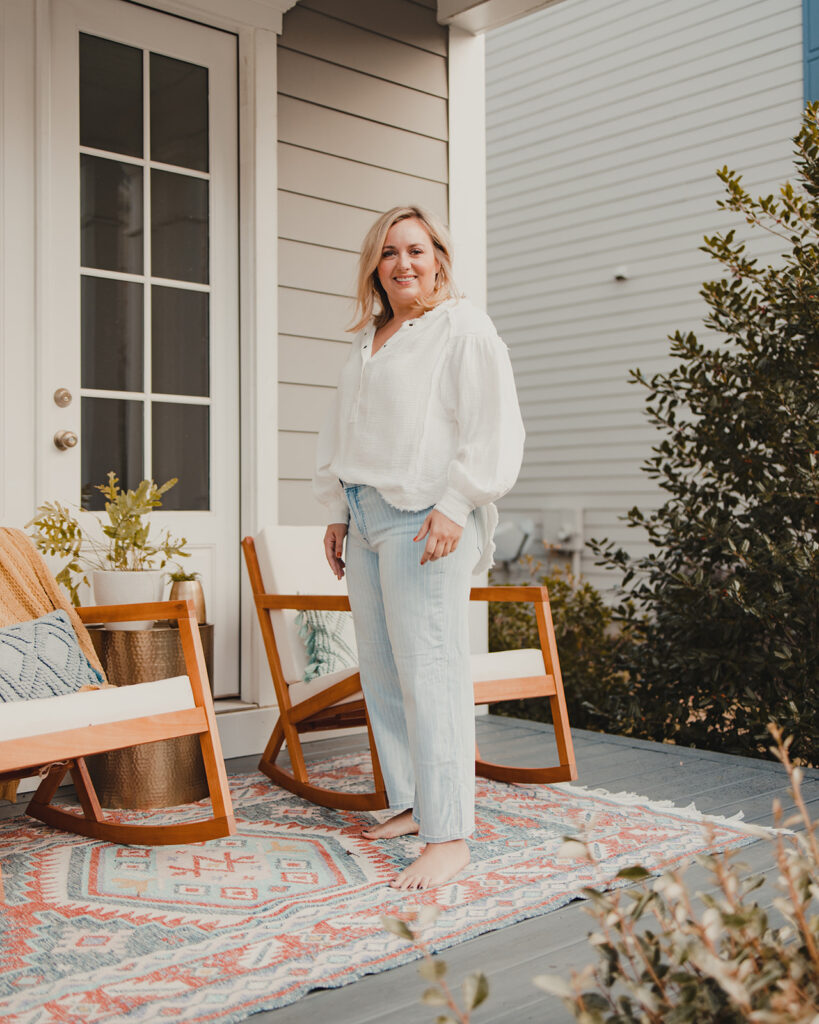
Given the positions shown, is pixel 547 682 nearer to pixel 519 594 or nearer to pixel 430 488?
pixel 519 594

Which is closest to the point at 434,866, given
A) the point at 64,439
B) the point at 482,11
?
the point at 64,439

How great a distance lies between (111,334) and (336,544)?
1.23 meters

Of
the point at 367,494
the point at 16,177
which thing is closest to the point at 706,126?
the point at 16,177

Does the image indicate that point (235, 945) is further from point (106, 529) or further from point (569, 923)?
point (106, 529)

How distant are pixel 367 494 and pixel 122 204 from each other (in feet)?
5.29

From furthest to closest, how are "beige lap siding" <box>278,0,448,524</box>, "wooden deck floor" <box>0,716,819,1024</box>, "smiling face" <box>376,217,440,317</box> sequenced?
"beige lap siding" <box>278,0,448,524</box> → "smiling face" <box>376,217,440,317</box> → "wooden deck floor" <box>0,716,819,1024</box>

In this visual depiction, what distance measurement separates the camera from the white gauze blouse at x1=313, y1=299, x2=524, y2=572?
2.16m

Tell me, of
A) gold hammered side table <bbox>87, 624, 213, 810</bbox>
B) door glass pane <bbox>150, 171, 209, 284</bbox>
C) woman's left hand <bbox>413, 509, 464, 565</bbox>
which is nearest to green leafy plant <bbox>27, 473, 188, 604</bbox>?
gold hammered side table <bbox>87, 624, 213, 810</bbox>

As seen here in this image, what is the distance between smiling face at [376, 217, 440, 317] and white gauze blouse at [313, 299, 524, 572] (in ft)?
0.20

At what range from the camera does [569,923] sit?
2000 millimetres

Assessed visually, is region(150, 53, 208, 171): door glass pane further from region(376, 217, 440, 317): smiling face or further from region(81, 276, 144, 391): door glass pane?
region(376, 217, 440, 317): smiling face

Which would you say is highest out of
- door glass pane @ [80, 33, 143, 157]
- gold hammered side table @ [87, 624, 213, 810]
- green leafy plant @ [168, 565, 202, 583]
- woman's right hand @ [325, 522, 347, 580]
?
door glass pane @ [80, 33, 143, 157]

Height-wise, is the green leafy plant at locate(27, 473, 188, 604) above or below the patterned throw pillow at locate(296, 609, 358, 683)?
above

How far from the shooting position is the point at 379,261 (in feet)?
7.79
